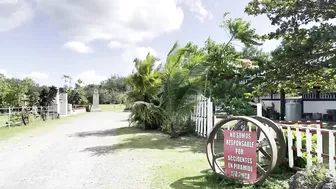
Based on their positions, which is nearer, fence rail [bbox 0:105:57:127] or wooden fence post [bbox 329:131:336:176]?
wooden fence post [bbox 329:131:336:176]

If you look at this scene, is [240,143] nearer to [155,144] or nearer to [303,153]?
[303,153]

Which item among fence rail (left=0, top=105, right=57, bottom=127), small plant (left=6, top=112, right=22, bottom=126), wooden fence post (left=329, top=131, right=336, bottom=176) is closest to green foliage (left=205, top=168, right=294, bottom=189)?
wooden fence post (left=329, top=131, right=336, bottom=176)

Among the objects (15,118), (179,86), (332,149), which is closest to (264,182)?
(332,149)

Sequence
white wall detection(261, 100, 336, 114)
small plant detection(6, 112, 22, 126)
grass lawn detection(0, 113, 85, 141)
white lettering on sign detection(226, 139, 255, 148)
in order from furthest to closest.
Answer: white wall detection(261, 100, 336, 114) < small plant detection(6, 112, 22, 126) < grass lawn detection(0, 113, 85, 141) < white lettering on sign detection(226, 139, 255, 148)

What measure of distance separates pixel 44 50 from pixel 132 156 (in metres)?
12.7

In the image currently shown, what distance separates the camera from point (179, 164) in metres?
5.86

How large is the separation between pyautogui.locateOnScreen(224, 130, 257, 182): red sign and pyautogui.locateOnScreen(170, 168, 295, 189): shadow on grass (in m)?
0.14

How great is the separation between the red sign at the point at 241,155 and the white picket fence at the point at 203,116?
12.8ft

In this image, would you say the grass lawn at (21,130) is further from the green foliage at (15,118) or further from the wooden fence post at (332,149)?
the wooden fence post at (332,149)

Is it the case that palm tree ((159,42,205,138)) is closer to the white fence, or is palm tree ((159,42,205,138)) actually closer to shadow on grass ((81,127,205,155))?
shadow on grass ((81,127,205,155))

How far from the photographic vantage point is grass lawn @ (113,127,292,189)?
14.6ft

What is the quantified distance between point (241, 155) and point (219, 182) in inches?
23.0

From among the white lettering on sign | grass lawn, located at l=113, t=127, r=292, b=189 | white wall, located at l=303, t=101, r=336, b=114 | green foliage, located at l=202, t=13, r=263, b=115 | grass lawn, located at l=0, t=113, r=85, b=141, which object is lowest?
grass lawn, located at l=0, t=113, r=85, b=141

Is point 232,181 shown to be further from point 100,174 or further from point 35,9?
point 35,9
